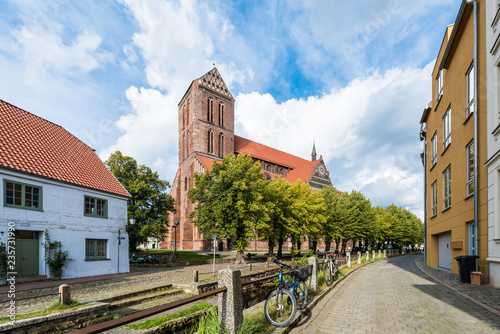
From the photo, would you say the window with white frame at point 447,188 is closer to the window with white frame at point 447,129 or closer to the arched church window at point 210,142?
the window with white frame at point 447,129

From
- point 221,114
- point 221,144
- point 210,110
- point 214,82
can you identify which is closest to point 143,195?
point 221,144

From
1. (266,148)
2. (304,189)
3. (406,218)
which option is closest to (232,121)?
(266,148)

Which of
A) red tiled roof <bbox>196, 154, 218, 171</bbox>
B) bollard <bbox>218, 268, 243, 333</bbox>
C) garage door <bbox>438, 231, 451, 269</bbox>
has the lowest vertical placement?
garage door <bbox>438, 231, 451, 269</bbox>

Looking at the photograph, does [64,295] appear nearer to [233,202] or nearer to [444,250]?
[233,202]

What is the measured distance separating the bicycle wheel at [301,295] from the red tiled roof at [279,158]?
5338cm

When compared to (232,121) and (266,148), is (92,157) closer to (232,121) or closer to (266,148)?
(232,121)

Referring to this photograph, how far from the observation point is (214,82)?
5538cm

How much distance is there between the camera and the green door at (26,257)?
13.5 meters

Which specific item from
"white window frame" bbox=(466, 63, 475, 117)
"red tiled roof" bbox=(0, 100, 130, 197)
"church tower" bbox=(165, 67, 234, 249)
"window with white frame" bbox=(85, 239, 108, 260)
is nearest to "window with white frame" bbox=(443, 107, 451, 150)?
"white window frame" bbox=(466, 63, 475, 117)

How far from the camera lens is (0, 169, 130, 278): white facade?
13.4m

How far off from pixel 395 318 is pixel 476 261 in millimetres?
7167

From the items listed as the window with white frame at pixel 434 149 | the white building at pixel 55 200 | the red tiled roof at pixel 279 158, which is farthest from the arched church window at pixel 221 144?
the window with white frame at pixel 434 149

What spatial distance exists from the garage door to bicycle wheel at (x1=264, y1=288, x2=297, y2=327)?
14910mm

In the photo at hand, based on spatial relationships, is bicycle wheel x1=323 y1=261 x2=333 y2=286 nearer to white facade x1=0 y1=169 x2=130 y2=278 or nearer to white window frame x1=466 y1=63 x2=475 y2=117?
white window frame x1=466 y1=63 x2=475 y2=117
